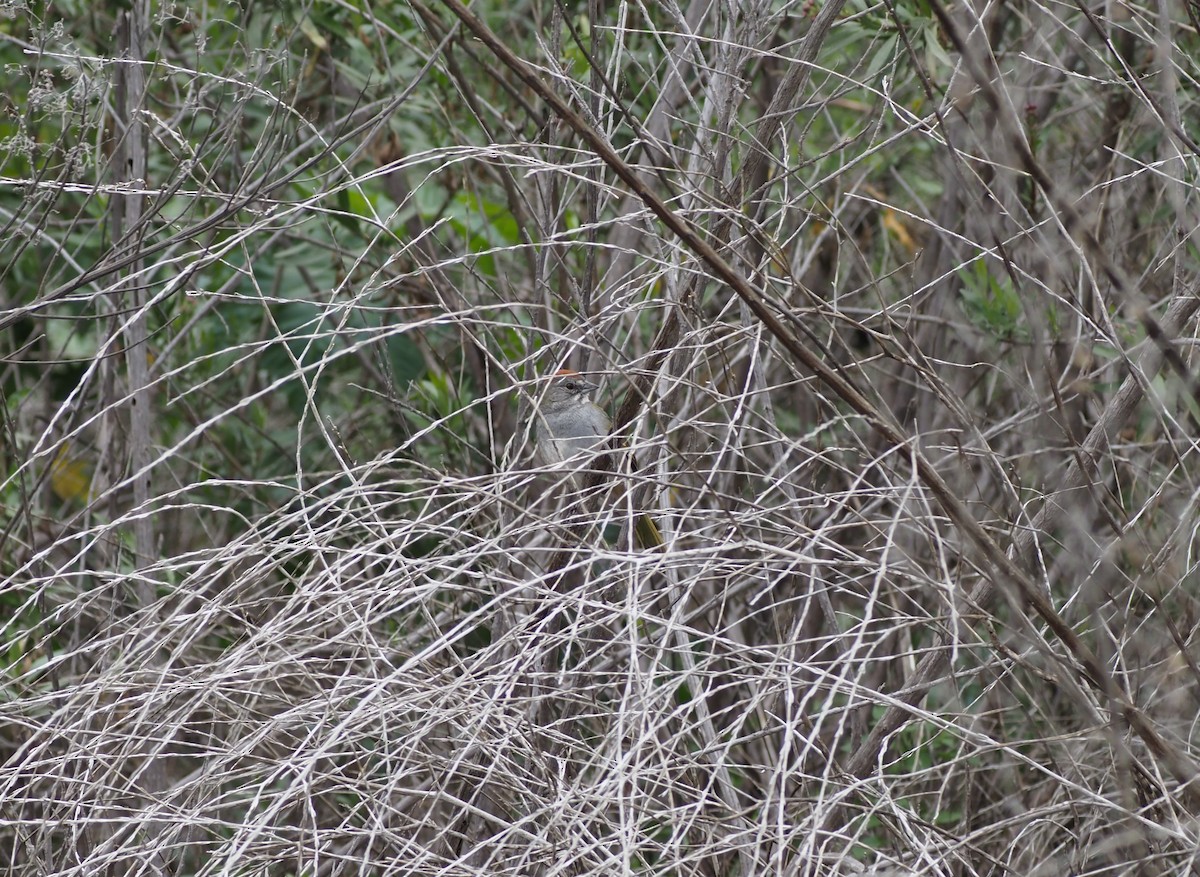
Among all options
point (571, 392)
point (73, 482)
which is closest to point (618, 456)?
point (571, 392)

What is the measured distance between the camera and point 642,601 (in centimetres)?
215

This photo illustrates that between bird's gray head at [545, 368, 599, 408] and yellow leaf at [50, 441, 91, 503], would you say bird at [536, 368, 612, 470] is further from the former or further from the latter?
yellow leaf at [50, 441, 91, 503]

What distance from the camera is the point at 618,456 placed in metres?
3.23

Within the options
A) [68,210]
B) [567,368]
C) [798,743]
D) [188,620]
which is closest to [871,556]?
[798,743]

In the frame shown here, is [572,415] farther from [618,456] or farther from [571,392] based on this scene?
[618,456]

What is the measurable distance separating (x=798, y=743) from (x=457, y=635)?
6.34 feet

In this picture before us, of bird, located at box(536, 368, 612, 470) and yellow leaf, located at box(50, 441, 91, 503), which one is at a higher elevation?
bird, located at box(536, 368, 612, 470)

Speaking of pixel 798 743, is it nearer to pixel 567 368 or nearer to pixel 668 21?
pixel 567 368

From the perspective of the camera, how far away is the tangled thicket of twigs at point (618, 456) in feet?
6.66

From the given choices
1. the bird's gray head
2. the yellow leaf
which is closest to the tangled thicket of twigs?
the yellow leaf

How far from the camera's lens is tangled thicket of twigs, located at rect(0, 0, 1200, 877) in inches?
80.0

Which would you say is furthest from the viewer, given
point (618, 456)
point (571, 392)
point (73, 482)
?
point (73, 482)

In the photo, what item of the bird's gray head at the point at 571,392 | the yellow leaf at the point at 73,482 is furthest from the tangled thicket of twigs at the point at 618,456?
the bird's gray head at the point at 571,392

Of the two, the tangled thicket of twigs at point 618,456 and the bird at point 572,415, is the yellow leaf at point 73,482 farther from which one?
the bird at point 572,415
